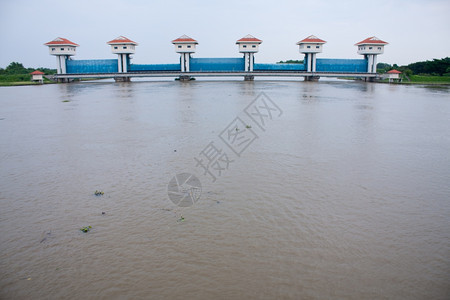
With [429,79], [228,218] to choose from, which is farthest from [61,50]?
[429,79]

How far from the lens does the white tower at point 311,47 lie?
148ft

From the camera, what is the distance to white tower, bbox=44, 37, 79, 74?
143 ft

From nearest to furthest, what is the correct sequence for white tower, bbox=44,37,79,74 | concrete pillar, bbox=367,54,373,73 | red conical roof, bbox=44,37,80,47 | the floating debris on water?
the floating debris on water → red conical roof, bbox=44,37,80,47 → white tower, bbox=44,37,79,74 → concrete pillar, bbox=367,54,373,73

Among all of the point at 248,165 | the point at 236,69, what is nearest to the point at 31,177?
the point at 248,165

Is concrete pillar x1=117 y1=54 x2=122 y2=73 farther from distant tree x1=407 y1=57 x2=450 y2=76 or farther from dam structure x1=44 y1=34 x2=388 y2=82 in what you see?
distant tree x1=407 y1=57 x2=450 y2=76

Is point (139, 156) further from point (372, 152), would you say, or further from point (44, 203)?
point (372, 152)

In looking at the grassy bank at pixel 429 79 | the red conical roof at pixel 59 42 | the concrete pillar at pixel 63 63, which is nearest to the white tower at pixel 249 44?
the grassy bank at pixel 429 79

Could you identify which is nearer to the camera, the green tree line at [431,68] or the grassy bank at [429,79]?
the grassy bank at [429,79]

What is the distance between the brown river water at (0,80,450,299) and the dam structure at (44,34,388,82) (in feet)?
120

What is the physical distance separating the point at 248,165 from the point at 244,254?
388cm

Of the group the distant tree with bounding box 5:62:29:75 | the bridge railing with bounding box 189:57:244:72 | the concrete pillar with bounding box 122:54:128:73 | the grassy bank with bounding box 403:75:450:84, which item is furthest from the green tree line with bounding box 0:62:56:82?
the grassy bank with bounding box 403:75:450:84

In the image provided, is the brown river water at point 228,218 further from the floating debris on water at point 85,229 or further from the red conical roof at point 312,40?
the red conical roof at point 312,40

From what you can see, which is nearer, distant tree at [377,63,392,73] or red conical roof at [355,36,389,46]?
red conical roof at [355,36,389,46]

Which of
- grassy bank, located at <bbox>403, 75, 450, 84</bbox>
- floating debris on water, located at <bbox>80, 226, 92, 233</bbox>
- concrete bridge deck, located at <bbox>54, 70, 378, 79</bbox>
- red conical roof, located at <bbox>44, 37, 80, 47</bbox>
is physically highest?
red conical roof, located at <bbox>44, 37, 80, 47</bbox>
